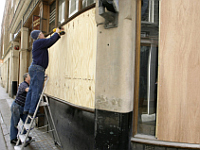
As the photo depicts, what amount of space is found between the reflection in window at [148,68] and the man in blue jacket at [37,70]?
2.24 metres

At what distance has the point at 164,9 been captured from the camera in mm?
2611

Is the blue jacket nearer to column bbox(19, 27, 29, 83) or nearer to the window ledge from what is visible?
the window ledge

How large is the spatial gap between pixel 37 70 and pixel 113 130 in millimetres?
2311

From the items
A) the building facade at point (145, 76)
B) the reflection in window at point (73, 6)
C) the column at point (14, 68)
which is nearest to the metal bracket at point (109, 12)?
the building facade at point (145, 76)

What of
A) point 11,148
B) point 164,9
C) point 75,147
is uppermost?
point 164,9

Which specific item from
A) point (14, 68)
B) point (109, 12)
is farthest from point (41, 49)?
point (14, 68)

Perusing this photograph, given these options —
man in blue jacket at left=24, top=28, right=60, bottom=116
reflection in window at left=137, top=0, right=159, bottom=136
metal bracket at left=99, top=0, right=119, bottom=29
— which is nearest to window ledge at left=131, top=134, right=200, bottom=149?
reflection in window at left=137, top=0, right=159, bottom=136

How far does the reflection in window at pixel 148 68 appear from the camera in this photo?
2.81 meters

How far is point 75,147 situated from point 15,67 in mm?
11681

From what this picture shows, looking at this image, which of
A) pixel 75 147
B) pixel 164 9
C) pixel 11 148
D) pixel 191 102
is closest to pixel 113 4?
pixel 164 9

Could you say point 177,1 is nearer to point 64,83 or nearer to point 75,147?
point 64,83

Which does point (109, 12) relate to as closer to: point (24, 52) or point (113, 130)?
point (113, 130)

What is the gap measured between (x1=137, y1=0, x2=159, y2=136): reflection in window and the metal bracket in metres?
0.53

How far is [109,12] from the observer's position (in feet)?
8.46
